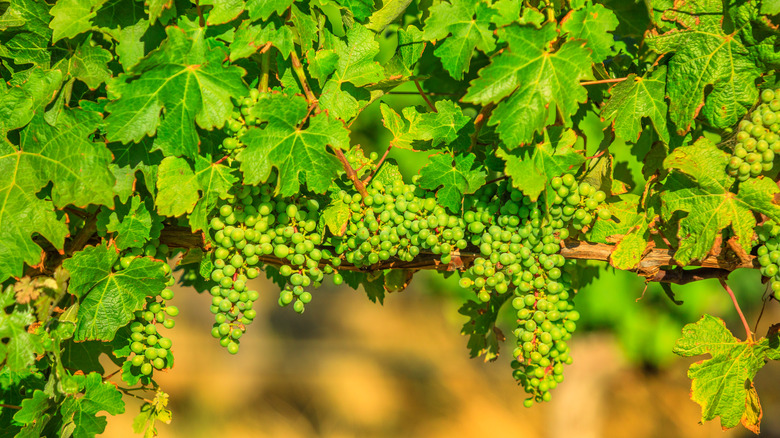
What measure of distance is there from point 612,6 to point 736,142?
0.73m

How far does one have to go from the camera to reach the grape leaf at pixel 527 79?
1.75 meters

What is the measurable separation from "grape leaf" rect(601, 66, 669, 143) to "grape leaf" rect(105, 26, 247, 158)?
1.15 meters

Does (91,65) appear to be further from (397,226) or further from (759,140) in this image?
(759,140)

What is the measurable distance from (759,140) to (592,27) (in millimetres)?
580

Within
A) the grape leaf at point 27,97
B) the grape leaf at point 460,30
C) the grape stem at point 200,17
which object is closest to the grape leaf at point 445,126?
the grape leaf at point 460,30

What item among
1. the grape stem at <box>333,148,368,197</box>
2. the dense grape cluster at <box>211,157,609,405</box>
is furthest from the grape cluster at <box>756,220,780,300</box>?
the grape stem at <box>333,148,368,197</box>

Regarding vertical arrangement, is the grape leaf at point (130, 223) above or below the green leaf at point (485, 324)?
above

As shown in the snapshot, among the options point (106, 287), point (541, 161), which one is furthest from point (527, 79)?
point (106, 287)

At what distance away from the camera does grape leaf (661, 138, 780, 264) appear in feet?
6.09

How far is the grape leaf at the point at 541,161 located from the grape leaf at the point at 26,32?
1433mm

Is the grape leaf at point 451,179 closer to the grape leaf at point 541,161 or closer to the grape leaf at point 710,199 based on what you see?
the grape leaf at point 541,161

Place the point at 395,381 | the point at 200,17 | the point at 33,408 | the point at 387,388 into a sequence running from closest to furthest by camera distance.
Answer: the point at 200,17
the point at 33,408
the point at 387,388
the point at 395,381

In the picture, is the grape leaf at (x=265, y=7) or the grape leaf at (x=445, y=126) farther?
the grape leaf at (x=445, y=126)

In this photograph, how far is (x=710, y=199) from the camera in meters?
1.91
